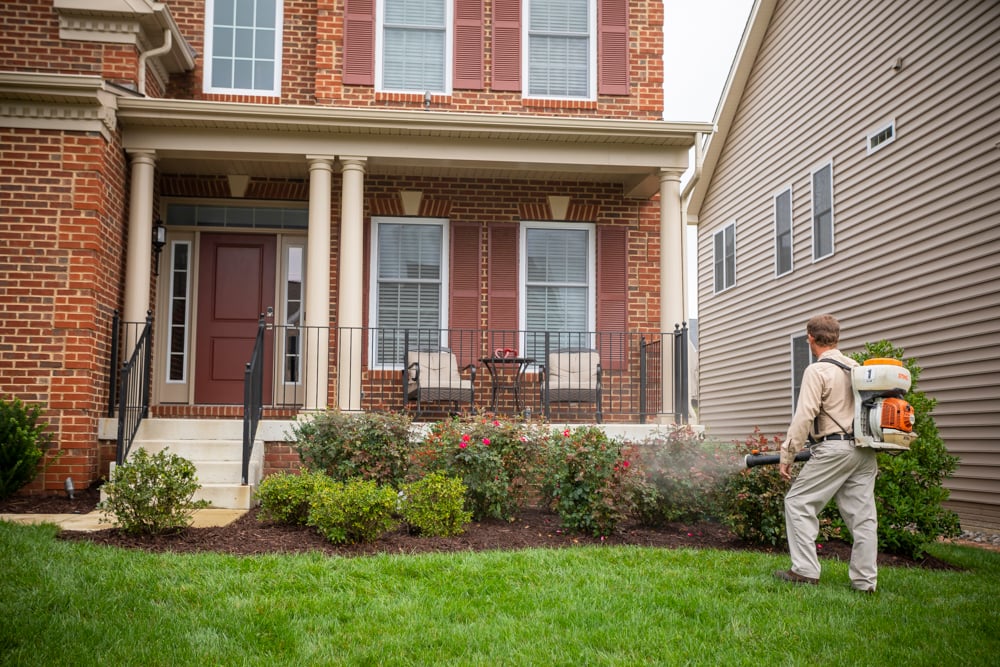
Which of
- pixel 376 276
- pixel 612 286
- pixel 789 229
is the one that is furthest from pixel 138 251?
pixel 789 229

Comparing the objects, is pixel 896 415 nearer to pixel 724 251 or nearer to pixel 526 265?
pixel 526 265

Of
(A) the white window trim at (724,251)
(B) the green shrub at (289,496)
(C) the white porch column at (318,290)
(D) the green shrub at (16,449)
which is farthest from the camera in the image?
(A) the white window trim at (724,251)

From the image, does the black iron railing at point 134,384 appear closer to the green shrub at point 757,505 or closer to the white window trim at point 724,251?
the green shrub at point 757,505

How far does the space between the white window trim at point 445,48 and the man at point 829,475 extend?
7426 millimetres

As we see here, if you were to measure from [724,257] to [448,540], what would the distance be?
1251 cm

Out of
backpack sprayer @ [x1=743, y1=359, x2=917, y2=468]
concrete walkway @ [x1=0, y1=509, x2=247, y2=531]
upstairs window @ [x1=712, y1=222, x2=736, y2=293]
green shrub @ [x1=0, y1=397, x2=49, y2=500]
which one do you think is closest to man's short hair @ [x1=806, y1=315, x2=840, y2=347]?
backpack sprayer @ [x1=743, y1=359, x2=917, y2=468]

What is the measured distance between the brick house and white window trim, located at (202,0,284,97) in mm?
26

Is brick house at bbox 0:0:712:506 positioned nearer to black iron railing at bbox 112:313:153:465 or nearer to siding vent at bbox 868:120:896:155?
black iron railing at bbox 112:313:153:465

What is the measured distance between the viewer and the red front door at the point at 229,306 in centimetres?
1081

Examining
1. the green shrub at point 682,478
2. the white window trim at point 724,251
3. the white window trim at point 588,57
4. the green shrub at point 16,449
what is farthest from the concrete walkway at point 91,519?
the white window trim at point 724,251

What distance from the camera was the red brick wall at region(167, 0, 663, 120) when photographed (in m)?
11.1

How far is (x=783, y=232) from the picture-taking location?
48.0 feet

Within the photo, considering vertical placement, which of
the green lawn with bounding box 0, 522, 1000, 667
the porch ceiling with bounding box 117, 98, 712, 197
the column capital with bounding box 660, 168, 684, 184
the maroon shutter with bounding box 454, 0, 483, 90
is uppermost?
the maroon shutter with bounding box 454, 0, 483, 90

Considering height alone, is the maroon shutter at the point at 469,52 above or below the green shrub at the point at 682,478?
above
